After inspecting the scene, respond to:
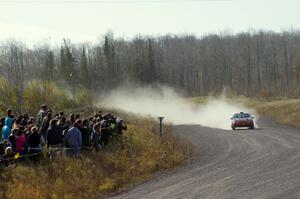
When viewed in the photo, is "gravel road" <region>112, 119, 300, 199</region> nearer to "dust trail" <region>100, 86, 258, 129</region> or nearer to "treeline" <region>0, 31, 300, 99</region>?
"dust trail" <region>100, 86, 258, 129</region>

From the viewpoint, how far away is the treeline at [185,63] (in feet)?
427

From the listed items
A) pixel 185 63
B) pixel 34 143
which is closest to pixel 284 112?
pixel 34 143

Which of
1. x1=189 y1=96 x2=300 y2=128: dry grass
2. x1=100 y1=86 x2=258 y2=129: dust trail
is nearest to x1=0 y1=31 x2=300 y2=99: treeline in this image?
x1=100 y1=86 x2=258 y2=129: dust trail

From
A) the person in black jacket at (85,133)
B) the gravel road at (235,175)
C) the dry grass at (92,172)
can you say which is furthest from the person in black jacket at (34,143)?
the gravel road at (235,175)

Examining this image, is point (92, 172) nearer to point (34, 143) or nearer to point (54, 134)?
point (54, 134)

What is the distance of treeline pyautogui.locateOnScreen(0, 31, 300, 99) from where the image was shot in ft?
427

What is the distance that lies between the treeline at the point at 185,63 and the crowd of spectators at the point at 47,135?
320 feet

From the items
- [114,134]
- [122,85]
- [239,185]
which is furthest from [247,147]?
[122,85]

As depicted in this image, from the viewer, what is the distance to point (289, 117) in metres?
53.9

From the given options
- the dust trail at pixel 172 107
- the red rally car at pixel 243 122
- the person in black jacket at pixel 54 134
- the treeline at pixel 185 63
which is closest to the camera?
the person in black jacket at pixel 54 134

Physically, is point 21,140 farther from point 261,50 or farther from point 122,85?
point 261,50

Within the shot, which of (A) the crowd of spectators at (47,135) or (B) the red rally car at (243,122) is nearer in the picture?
(A) the crowd of spectators at (47,135)

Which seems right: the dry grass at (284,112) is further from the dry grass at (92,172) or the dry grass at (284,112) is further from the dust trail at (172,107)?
the dry grass at (92,172)

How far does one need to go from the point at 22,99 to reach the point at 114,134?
57.7 ft
